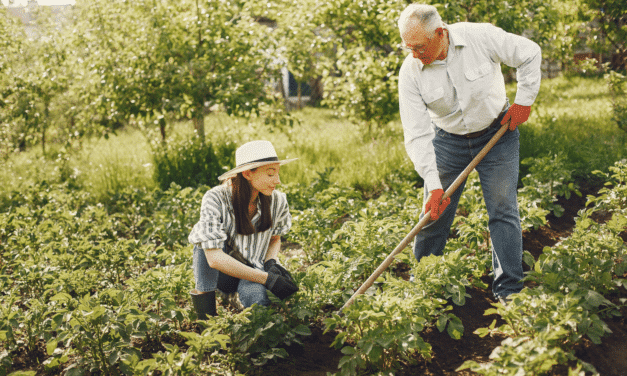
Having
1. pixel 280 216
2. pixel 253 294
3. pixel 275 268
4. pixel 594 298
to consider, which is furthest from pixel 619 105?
pixel 253 294

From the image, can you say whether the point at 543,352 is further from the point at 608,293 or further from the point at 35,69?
the point at 35,69

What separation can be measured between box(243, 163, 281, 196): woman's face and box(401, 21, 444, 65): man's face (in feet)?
3.20

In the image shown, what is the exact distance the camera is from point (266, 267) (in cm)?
327

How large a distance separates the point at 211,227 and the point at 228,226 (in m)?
0.17

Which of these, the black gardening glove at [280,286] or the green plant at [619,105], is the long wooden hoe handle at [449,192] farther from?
the green plant at [619,105]

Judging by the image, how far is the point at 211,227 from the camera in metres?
2.99

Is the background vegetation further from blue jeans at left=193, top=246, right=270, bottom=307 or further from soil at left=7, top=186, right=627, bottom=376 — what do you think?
blue jeans at left=193, top=246, right=270, bottom=307

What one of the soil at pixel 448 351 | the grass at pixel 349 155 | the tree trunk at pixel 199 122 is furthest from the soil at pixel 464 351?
the tree trunk at pixel 199 122

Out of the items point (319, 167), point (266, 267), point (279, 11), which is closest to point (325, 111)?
point (279, 11)

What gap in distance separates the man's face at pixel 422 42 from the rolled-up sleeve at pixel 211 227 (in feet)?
4.45

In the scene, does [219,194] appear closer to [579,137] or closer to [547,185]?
[547,185]

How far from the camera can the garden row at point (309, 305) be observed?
8.04ft

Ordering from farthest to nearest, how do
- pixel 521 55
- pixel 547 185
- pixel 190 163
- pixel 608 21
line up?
pixel 190 163 < pixel 608 21 < pixel 547 185 < pixel 521 55

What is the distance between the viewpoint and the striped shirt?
9.77 ft
